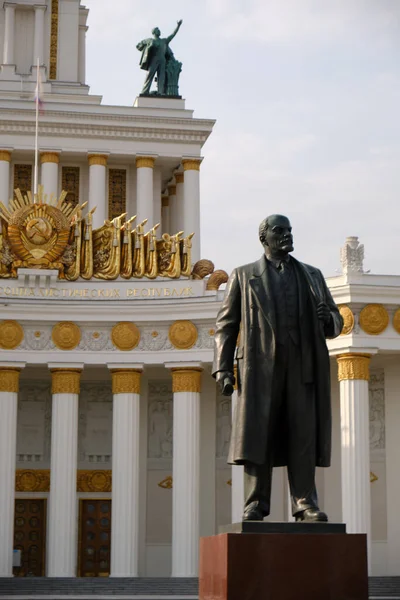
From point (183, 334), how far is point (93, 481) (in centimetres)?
530

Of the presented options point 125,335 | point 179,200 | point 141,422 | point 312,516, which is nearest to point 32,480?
point 141,422

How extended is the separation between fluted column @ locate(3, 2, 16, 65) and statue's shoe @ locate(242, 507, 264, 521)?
122ft

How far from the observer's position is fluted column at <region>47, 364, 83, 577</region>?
1237 inches

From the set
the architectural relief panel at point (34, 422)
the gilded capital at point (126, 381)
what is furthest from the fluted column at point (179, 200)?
the gilded capital at point (126, 381)

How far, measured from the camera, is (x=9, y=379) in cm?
3231

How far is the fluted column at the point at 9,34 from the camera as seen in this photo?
1753 inches

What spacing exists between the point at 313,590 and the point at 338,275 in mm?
23199

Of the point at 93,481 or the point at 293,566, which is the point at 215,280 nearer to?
the point at 93,481

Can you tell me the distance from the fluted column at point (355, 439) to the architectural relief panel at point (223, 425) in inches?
196

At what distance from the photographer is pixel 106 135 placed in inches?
1646

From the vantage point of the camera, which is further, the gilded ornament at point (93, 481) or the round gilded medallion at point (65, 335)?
the gilded ornament at point (93, 481)

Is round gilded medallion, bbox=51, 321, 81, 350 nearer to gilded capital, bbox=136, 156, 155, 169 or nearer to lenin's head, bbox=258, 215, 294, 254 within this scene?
gilded capital, bbox=136, 156, 155, 169

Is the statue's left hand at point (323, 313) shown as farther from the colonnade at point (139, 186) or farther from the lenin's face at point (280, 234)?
the colonnade at point (139, 186)

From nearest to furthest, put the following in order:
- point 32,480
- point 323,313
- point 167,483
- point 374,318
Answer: point 323,313 → point 374,318 → point 32,480 → point 167,483
